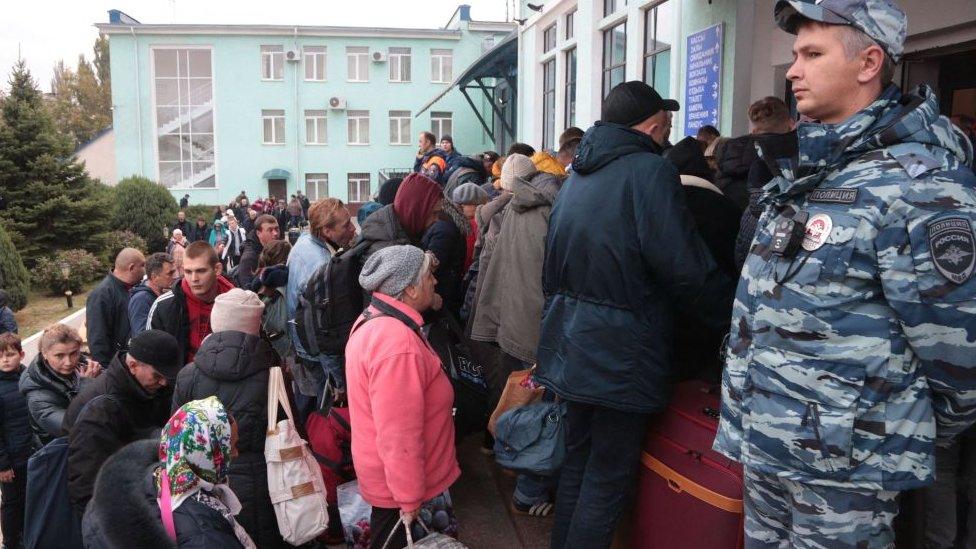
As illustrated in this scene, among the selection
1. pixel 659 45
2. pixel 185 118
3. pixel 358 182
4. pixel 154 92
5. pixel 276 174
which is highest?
pixel 154 92

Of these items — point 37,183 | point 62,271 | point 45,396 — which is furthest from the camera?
point 37,183

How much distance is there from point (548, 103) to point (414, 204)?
33.3 feet

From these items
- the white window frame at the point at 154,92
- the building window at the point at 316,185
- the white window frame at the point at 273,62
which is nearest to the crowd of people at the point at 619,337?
the building window at the point at 316,185

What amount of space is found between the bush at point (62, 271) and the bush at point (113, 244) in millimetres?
1213

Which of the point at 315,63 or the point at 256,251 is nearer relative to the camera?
the point at 256,251

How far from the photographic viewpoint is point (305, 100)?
35500mm

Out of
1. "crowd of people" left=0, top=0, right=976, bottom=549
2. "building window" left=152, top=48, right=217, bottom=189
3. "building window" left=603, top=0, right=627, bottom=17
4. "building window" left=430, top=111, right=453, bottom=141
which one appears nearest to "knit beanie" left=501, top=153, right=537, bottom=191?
"crowd of people" left=0, top=0, right=976, bottom=549

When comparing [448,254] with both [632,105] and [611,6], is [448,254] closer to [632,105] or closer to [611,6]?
[632,105]

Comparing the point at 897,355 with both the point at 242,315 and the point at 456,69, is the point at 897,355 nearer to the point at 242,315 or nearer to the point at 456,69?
the point at 242,315

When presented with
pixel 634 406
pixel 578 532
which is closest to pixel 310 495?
pixel 578 532

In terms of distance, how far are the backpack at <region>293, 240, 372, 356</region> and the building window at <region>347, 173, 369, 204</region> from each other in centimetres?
3315

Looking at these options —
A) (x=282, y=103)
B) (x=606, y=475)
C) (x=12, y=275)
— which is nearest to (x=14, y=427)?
A: (x=606, y=475)

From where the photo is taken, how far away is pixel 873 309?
167 centimetres

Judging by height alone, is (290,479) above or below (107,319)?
below
